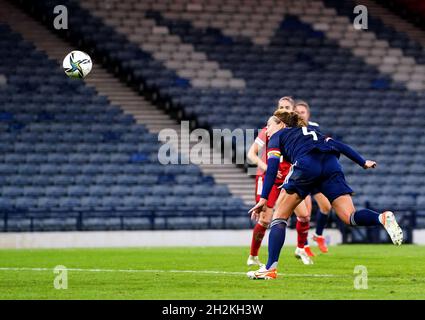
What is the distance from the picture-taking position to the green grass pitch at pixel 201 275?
10.9 meters

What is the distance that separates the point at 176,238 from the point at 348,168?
5701mm

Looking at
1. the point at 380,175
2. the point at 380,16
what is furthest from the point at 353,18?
the point at 380,175

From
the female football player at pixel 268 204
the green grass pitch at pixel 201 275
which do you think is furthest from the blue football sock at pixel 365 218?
the female football player at pixel 268 204

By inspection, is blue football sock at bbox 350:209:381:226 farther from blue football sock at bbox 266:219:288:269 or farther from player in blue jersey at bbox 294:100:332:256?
player in blue jersey at bbox 294:100:332:256

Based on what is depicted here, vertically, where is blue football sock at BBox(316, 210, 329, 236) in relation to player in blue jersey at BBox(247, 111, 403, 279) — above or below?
below

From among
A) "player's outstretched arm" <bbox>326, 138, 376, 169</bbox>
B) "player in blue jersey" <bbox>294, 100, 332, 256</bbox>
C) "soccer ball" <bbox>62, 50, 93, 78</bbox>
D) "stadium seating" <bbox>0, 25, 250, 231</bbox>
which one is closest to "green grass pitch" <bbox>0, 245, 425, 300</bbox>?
"player in blue jersey" <bbox>294, 100, 332, 256</bbox>

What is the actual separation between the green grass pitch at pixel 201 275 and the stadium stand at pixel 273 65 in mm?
8371

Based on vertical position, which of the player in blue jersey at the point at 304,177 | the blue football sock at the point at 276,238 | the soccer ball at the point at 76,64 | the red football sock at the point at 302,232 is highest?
the soccer ball at the point at 76,64

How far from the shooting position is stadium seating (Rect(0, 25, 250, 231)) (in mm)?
24375

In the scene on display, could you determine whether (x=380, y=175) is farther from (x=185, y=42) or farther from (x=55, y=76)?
(x=55, y=76)

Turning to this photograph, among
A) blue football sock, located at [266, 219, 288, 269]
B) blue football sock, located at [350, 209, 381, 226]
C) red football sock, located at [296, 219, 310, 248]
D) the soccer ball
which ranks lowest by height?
red football sock, located at [296, 219, 310, 248]

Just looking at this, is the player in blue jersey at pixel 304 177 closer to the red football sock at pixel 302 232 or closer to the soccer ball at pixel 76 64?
the red football sock at pixel 302 232

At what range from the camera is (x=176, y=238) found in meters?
23.7

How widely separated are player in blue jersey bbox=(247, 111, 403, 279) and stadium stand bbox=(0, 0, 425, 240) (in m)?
14.5
